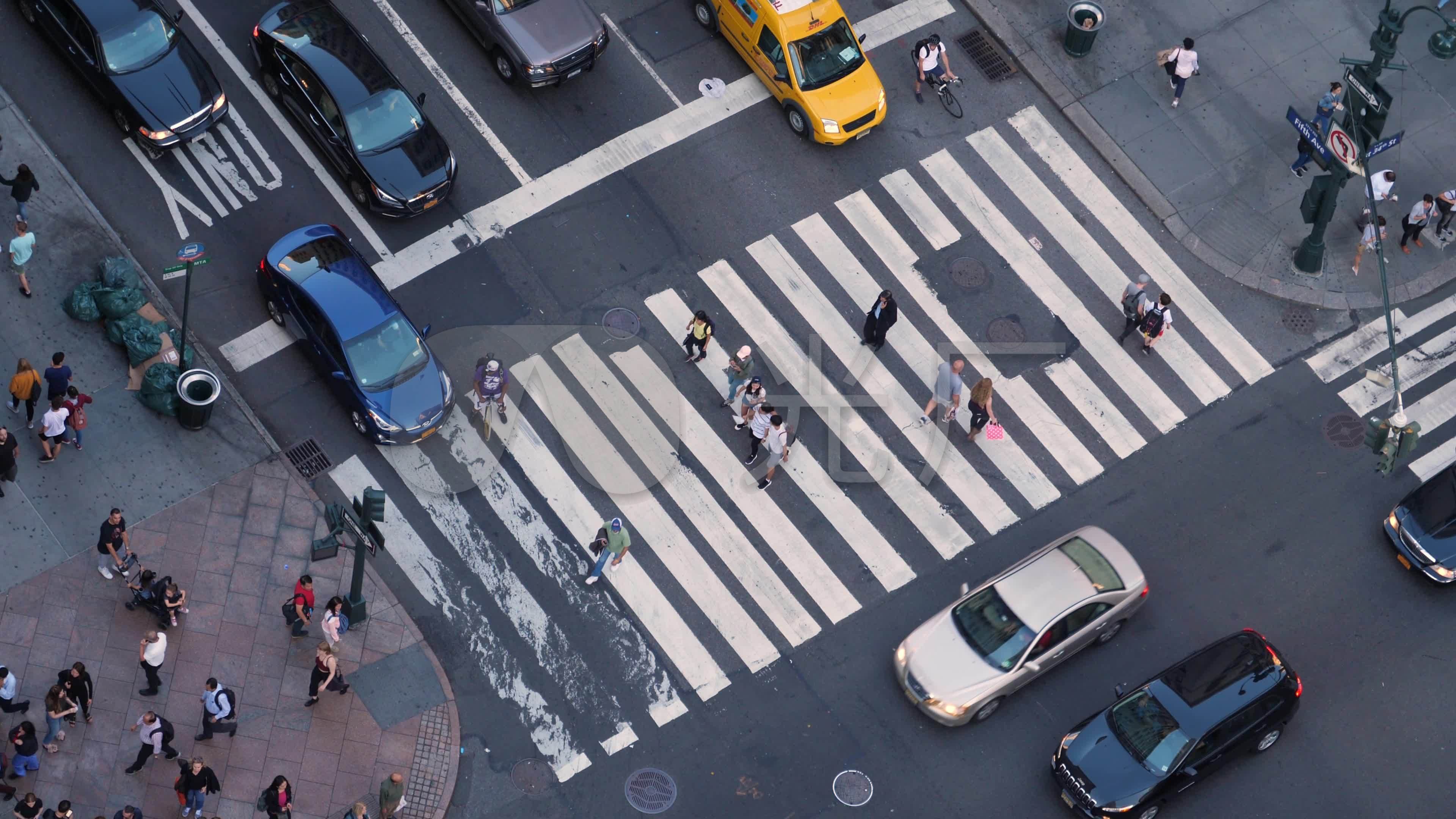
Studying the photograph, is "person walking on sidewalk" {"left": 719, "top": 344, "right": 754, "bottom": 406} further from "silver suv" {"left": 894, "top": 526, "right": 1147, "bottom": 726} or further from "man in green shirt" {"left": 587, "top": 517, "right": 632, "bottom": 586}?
"silver suv" {"left": 894, "top": 526, "right": 1147, "bottom": 726}

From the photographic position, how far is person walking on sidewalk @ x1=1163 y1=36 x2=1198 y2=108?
30750 millimetres

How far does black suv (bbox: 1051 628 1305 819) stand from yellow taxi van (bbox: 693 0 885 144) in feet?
37.3

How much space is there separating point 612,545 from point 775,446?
314 cm

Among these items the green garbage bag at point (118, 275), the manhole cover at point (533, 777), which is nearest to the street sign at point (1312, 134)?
the manhole cover at point (533, 777)

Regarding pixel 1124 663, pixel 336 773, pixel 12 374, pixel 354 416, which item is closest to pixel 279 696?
pixel 336 773

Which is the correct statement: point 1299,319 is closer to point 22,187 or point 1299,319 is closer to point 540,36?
point 540,36

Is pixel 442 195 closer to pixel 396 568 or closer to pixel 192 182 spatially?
pixel 192 182

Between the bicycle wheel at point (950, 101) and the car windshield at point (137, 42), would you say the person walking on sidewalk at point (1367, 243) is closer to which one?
the bicycle wheel at point (950, 101)

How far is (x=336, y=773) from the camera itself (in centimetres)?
2430

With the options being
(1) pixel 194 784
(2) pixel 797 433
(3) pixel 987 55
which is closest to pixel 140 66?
(1) pixel 194 784

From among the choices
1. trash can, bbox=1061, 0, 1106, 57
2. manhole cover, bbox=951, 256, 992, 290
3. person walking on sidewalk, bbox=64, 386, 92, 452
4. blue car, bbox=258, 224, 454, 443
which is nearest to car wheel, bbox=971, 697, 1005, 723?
manhole cover, bbox=951, 256, 992, 290

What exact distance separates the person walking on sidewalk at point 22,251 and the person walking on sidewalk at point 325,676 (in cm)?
809

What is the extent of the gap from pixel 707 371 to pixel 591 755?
692 cm

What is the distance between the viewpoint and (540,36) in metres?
30.0
